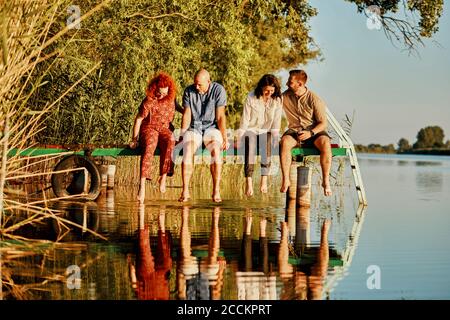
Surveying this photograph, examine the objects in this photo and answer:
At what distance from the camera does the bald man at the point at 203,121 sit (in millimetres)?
10891

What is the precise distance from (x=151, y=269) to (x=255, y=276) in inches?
25.3

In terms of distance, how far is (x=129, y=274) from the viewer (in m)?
5.63

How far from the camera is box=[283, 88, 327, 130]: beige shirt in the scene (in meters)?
11.3

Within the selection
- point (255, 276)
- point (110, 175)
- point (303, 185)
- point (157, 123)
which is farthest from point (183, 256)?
point (110, 175)

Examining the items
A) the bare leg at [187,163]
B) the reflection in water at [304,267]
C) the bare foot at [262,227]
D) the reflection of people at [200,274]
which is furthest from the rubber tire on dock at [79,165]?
the reflection of people at [200,274]

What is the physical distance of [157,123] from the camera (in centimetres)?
1113

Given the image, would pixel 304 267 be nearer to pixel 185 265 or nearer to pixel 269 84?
pixel 185 265

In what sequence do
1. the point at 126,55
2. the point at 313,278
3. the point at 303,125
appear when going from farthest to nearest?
1. the point at 126,55
2. the point at 303,125
3. the point at 313,278

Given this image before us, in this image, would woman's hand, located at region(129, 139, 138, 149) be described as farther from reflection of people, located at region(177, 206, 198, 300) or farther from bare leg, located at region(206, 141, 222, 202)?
reflection of people, located at region(177, 206, 198, 300)

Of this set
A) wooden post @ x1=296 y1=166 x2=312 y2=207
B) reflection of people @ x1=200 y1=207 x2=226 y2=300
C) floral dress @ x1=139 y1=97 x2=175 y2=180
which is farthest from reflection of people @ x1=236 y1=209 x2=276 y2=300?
wooden post @ x1=296 y1=166 x2=312 y2=207

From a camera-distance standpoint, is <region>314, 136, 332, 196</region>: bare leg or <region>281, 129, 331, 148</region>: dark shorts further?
<region>281, 129, 331, 148</region>: dark shorts

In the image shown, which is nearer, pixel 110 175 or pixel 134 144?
pixel 134 144

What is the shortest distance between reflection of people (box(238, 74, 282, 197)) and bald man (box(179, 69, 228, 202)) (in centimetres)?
36
